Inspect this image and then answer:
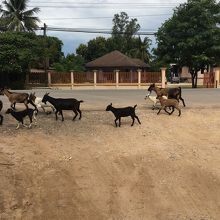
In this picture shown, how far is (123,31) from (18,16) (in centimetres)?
3582

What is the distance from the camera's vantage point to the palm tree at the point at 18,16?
178 ft

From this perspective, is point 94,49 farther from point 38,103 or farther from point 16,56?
point 38,103

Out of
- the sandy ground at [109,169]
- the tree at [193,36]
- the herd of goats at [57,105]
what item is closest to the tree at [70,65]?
the tree at [193,36]

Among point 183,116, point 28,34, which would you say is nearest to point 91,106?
point 183,116

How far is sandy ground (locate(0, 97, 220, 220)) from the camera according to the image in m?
13.1

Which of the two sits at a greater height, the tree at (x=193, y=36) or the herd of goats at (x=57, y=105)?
the tree at (x=193, y=36)

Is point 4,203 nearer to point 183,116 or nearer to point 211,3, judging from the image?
point 183,116

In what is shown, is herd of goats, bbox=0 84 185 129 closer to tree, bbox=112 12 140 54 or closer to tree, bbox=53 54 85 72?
tree, bbox=53 54 85 72

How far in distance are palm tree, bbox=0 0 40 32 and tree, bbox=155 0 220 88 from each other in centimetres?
1447

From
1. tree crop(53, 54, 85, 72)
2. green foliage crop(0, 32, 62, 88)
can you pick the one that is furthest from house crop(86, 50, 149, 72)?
green foliage crop(0, 32, 62, 88)

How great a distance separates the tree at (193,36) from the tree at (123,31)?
35268 millimetres

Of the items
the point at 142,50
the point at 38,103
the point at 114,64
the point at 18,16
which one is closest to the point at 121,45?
the point at 142,50

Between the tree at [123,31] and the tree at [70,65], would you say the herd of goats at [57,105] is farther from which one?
the tree at [123,31]

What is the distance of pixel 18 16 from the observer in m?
55.0
